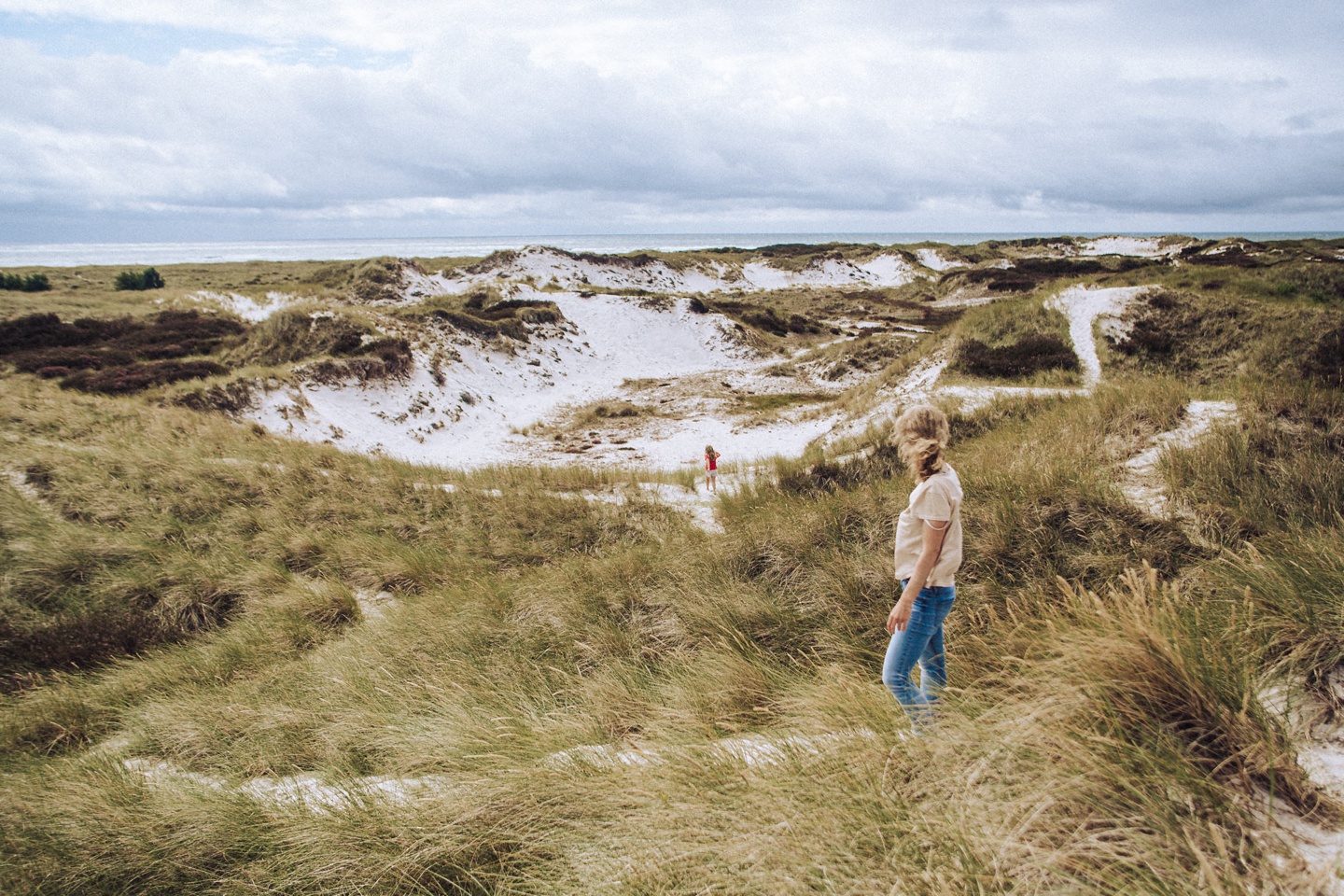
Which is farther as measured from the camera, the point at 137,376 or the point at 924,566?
the point at 137,376

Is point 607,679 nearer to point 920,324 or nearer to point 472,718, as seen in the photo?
point 472,718

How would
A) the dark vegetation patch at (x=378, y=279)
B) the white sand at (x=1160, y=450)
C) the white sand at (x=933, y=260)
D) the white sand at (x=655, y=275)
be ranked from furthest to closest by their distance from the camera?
the white sand at (x=933, y=260) → the white sand at (x=655, y=275) → the dark vegetation patch at (x=378, y=279) → the white sand at (x=1160, y=450)

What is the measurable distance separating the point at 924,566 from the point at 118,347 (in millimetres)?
25350

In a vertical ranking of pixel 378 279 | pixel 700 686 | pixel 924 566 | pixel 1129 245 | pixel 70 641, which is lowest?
pixel 70 641

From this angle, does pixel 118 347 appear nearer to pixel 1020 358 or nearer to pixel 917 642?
pixel 917 642

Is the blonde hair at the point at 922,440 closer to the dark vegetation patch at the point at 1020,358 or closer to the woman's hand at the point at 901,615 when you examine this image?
the woman's hand at the point at 901,615

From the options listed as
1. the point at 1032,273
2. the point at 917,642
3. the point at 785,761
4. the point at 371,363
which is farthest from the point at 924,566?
the point at 1032,273

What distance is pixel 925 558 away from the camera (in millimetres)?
2721

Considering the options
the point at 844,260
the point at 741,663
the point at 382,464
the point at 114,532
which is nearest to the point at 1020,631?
the point at 741,663

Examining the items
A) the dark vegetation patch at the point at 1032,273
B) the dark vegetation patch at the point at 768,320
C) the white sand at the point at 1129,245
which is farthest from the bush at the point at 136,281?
the white sand at the point at 1129,245

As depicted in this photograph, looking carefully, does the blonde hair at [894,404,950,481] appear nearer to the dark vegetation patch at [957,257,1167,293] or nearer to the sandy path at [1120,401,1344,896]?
the sandy path at [1120,401,1344,896]

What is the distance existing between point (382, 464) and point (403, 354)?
11539mm

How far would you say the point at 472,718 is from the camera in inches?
120

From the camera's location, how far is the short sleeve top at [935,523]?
109 inches
